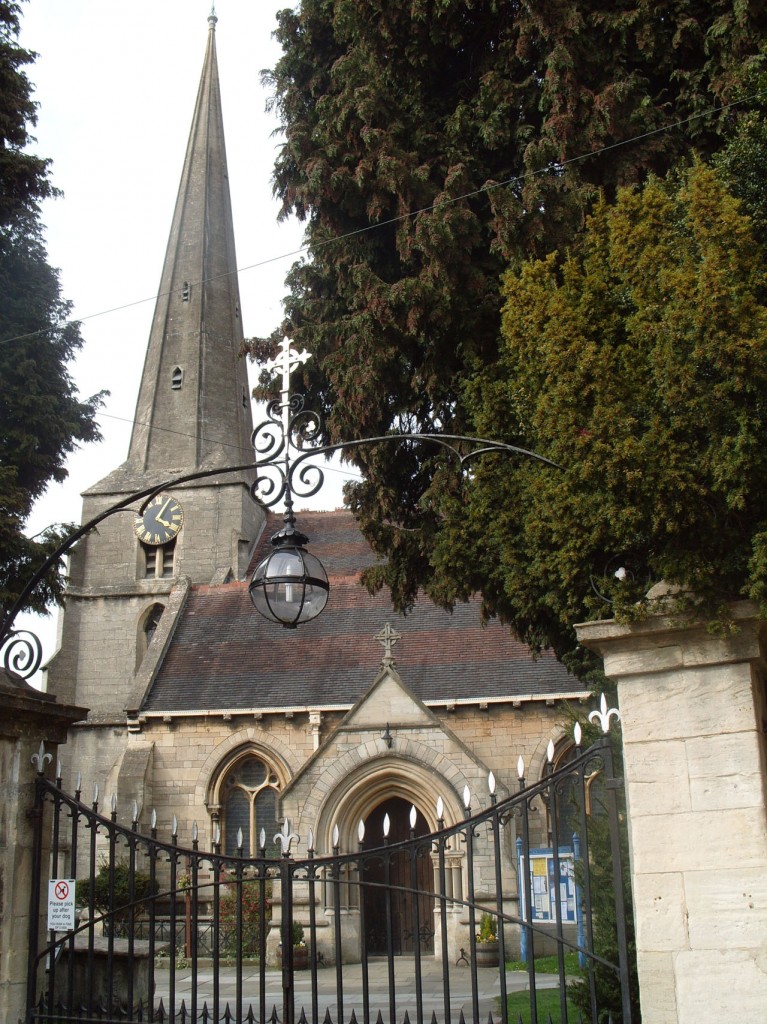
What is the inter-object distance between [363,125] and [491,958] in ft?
40.9

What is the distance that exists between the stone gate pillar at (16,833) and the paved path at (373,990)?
14.9ft

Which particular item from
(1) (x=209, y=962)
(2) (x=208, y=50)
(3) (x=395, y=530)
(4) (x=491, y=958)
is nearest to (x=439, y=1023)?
(3) (x=395, y=530)

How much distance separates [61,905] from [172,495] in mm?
25938

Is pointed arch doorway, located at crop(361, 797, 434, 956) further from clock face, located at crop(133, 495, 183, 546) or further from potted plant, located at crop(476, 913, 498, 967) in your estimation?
clock face, located at crop(133, 495, 183, 546)

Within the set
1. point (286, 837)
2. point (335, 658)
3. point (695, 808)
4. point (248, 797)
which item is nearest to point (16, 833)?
point (286, 837)

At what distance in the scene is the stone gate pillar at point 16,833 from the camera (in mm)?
6375

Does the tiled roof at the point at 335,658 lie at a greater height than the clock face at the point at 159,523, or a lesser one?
lesser

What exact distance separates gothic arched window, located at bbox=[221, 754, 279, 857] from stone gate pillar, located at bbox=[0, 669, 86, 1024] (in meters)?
16.5

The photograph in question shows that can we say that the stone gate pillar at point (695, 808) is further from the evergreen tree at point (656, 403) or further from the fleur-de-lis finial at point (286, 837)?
the fleur-de-lis finial at point (286, 837)

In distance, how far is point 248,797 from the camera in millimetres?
23078

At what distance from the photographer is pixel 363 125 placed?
9930 mm

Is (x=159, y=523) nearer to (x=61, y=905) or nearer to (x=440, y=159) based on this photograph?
(x=440, y=159)

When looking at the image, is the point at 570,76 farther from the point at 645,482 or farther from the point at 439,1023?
the point at 439,1023

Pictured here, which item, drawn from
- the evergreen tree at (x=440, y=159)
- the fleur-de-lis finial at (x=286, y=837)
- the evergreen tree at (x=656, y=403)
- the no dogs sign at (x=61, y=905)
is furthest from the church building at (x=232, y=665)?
the evergreen tree at (x=656, y=403)
